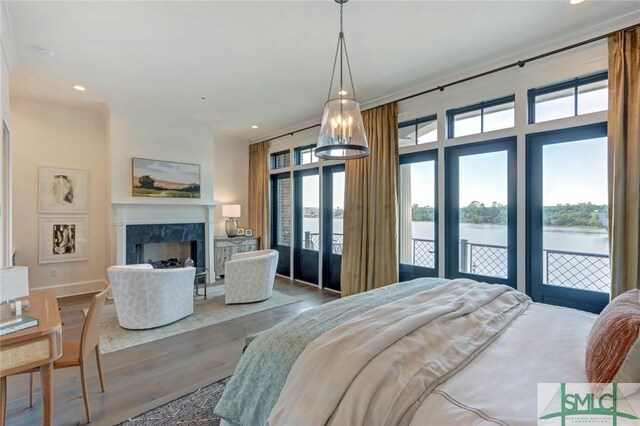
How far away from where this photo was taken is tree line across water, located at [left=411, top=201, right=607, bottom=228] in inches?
120

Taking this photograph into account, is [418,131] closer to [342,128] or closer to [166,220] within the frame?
[342,128]

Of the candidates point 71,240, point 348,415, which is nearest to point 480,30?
point 348,415

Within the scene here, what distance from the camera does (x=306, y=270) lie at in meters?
6.16

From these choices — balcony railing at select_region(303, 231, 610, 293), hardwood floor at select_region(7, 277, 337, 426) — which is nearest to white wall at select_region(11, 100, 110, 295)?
hardwood floor at select_region(7, 277, 337, 426)

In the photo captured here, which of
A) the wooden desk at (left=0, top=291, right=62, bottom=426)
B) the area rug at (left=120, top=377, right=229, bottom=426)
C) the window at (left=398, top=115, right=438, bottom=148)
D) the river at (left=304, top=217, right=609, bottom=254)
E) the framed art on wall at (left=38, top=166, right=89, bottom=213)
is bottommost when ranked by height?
the area rug at (left=120, top=377, right=229, bottom=426)

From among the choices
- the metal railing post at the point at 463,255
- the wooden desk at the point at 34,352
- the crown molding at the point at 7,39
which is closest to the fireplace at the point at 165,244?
the crown molding at the point at 7,39

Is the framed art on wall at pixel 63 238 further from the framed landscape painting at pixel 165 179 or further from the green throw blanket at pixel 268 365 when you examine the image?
the green throw blanket at pixel 268 365

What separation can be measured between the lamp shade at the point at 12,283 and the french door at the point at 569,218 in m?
4.47

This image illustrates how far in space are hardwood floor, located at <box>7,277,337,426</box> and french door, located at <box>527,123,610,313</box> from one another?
126 inches

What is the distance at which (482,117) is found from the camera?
379 cm

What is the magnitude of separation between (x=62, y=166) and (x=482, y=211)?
6.26 metres

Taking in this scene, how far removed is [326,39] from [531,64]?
2179 mm

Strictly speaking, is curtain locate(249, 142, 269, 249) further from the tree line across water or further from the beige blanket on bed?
the beige blanket on bed

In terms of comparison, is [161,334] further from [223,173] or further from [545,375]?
[223,173]
